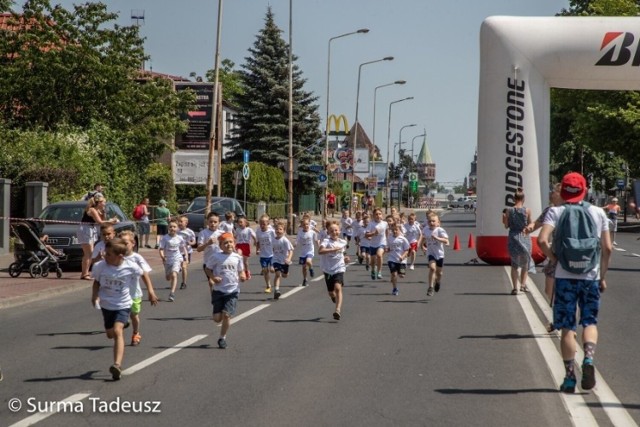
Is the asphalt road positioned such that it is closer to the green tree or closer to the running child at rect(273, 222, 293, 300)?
the running child at rect(273, 222, 293, 300)

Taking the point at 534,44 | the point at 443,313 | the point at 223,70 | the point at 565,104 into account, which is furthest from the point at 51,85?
the point at 223,70

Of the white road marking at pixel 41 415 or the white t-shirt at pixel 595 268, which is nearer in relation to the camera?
the white road marking at pixel 41 415

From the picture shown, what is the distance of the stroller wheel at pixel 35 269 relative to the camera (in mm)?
20898

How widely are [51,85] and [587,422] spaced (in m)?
33.7

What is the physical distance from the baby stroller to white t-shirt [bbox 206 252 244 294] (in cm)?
997

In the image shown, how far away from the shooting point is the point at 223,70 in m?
113

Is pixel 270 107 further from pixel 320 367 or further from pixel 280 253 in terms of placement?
pixel 320 367

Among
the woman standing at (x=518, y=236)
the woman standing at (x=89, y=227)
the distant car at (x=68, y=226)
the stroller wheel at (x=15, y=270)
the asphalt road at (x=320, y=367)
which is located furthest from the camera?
the distant car at (x=68, y=226)

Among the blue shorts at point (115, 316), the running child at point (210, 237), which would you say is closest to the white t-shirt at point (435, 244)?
the running child at point (210, 237)

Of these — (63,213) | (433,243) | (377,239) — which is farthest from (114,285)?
(63,213)

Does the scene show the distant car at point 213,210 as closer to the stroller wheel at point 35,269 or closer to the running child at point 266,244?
the stroller wheel at point 35,269

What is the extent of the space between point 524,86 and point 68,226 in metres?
10.9

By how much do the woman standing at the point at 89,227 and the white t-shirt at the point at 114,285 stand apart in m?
11.1

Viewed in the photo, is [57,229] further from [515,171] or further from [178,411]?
[178,411]
